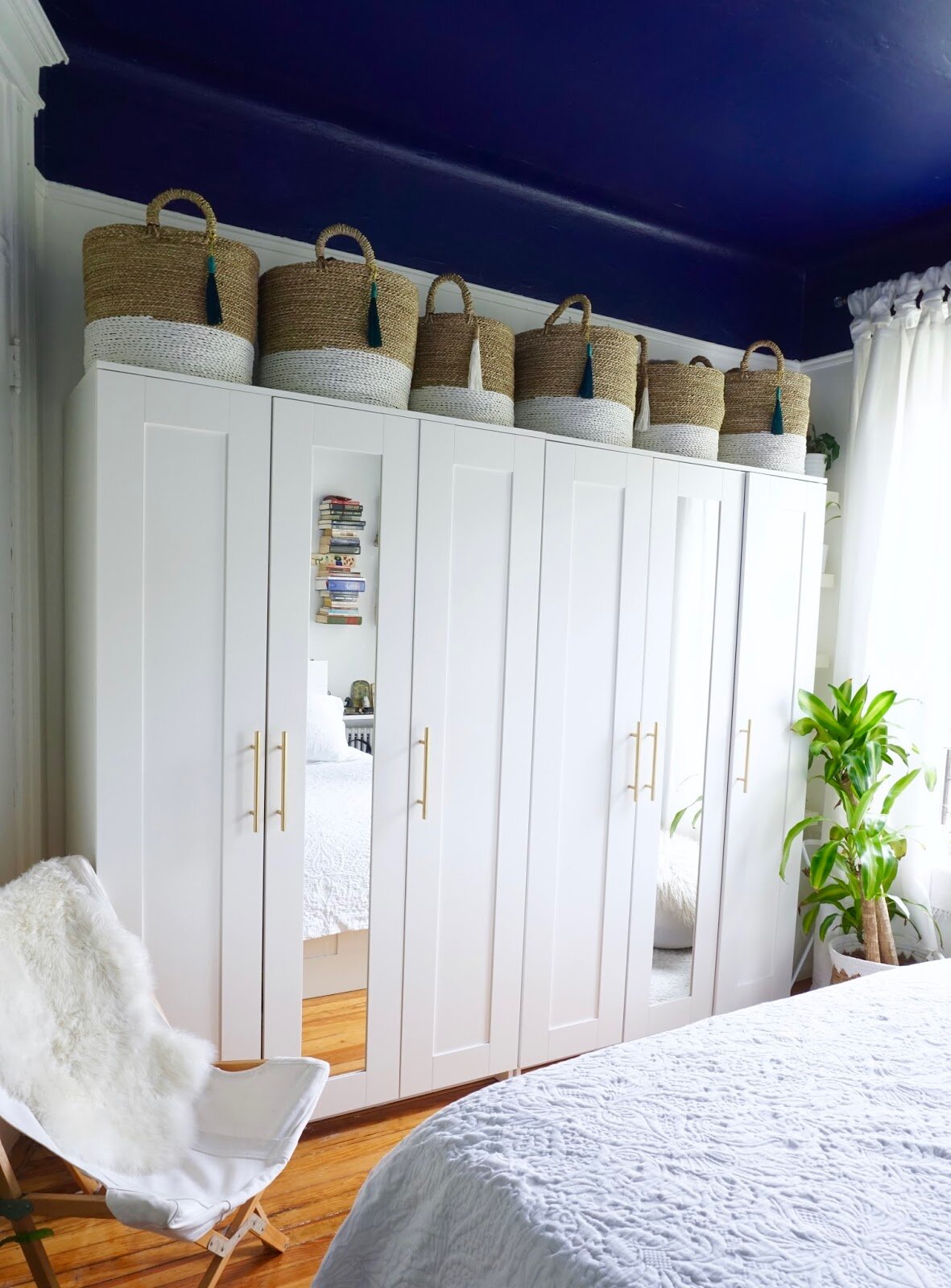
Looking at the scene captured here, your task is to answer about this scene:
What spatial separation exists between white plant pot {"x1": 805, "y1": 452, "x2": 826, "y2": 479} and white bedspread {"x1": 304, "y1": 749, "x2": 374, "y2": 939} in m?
1.96

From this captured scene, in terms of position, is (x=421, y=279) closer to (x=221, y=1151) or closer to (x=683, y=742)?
(x=683, y=742)

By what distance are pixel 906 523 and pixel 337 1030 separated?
8.14 ft

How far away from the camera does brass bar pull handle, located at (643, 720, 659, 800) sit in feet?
8.95

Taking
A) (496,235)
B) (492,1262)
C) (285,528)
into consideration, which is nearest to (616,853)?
(285,528)

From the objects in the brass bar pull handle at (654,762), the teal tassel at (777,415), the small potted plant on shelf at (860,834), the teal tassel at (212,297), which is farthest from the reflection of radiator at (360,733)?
the teal tassel at (777,415)

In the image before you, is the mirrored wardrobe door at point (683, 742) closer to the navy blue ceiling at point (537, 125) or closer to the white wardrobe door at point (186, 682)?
the navy blue ceiling at point (537, 125)

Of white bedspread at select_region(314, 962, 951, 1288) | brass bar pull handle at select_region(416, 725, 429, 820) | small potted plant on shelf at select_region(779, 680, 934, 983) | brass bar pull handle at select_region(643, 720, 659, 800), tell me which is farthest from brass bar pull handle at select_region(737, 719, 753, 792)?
white bedspread at select_region(314, 962, 951, 1288)

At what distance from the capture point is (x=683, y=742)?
2797mm

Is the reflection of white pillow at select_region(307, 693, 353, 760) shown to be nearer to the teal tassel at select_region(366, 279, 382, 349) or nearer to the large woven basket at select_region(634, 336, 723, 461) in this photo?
the teal tassel at select_region(366, 279, 382, 349)

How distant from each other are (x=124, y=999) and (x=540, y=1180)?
1.06m

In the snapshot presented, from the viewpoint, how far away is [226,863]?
2.14 metres

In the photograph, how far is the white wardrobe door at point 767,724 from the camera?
2871 millimetres

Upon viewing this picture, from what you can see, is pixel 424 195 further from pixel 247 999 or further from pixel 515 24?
pixel 247 999

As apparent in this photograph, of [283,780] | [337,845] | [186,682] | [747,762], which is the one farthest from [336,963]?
[747,762]
